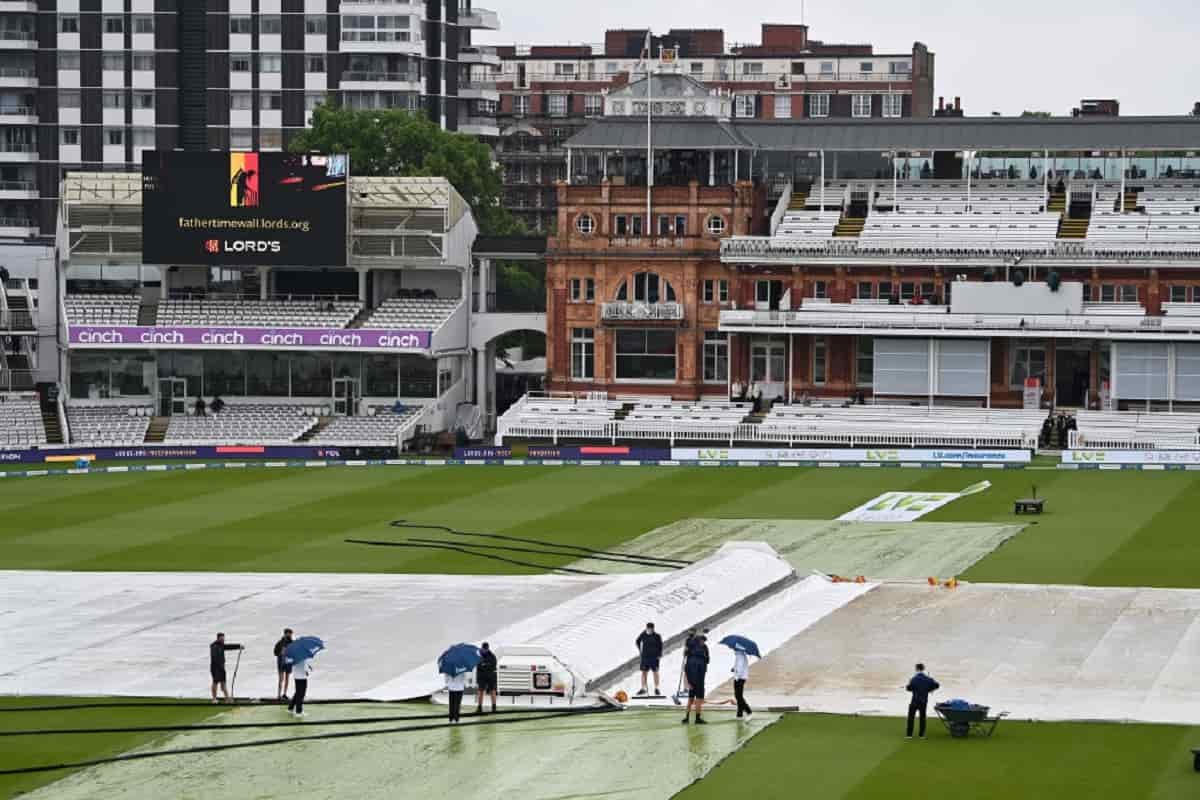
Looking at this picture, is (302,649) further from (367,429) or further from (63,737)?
(367,429)

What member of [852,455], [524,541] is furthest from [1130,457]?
[524,541]

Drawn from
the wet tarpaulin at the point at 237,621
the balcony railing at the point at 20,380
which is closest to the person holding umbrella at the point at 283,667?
the wet tarpaulin at the point at 237,621

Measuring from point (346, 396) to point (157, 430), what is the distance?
8.05 m

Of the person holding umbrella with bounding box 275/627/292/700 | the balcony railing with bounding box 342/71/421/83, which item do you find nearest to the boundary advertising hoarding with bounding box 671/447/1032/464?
the person holding umbrella with bounding box 275/627/292/700

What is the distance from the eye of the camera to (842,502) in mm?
68188

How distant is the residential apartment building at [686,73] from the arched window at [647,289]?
62.3m

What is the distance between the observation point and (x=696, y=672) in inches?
1387

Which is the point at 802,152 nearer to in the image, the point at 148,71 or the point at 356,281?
the point at 356,281

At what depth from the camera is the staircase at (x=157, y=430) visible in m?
87.4

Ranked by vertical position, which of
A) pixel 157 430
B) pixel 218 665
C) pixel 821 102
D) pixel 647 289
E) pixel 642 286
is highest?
pixel 821 102

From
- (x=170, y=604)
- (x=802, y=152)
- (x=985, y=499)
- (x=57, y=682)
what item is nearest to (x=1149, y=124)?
(x=802, y=152)

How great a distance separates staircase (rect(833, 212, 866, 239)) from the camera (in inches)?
3649

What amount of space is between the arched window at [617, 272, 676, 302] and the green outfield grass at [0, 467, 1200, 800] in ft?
47.2

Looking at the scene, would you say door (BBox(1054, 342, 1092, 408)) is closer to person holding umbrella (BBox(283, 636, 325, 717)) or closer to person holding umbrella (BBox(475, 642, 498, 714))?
person holding umbrella (BBox(475, 642, 498, 714))
